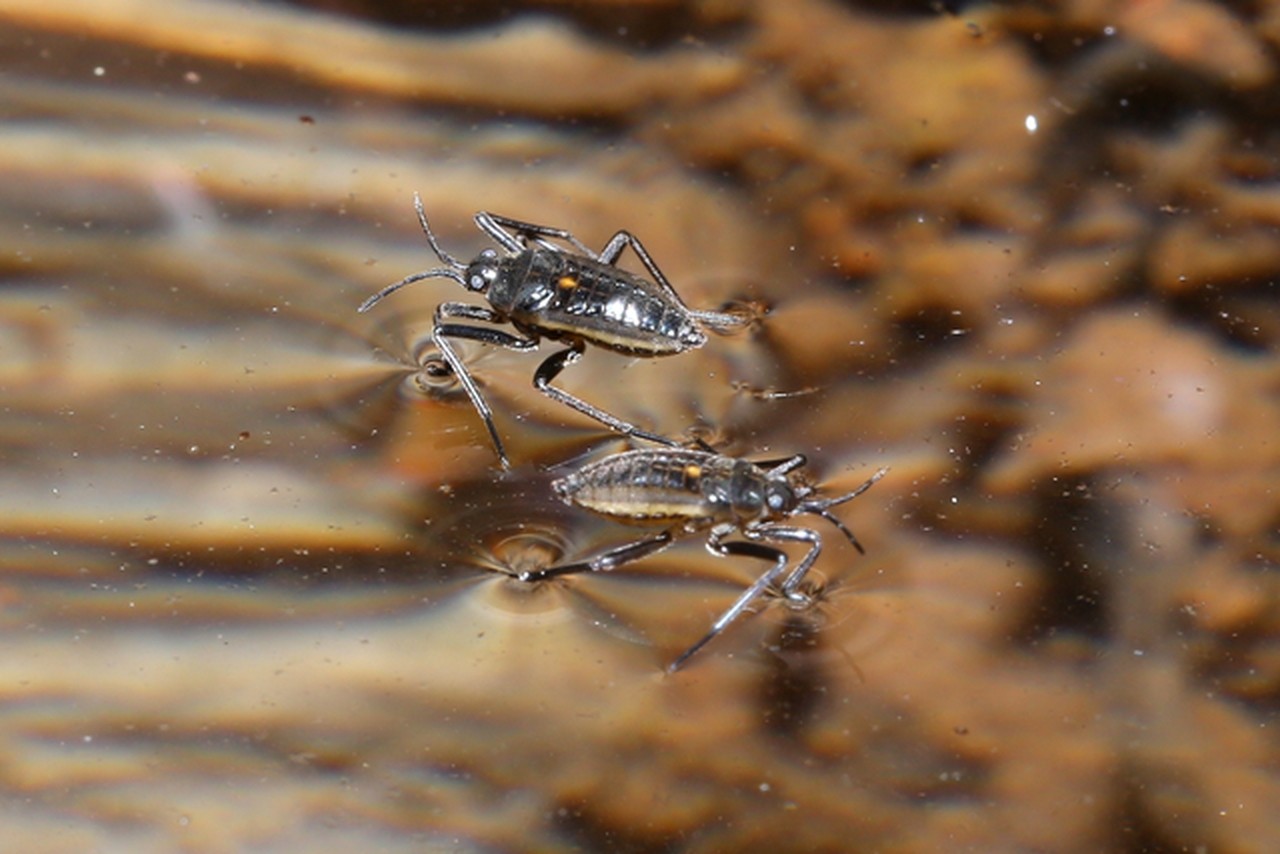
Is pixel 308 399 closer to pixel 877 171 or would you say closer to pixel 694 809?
pixel 694 809

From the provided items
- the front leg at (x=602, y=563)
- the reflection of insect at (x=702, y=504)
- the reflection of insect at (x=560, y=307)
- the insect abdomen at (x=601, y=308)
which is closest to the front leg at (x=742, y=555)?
the reflection of insect at (x=702, y=504)

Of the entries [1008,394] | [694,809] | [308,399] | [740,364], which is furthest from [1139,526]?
[308,399]

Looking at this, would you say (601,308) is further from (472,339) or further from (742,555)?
(742,555)

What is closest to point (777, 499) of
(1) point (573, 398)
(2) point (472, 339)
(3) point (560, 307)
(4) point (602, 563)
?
(4) point (602, 563)

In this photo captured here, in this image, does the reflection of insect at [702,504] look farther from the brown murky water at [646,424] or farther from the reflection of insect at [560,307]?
the reflection of insect at [560,307]

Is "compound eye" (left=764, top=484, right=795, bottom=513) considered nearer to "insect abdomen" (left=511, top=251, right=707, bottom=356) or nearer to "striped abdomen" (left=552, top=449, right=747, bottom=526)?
"striped abdomen" (left=552, top=449, right=747, bottom=526)

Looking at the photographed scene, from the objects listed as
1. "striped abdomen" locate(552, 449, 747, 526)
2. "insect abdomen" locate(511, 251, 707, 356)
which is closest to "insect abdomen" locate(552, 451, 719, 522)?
"striped abdomen" locate(552, 449, 747, 526)
